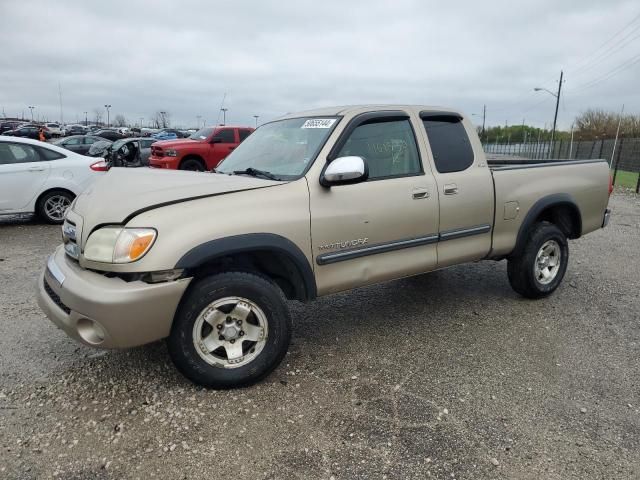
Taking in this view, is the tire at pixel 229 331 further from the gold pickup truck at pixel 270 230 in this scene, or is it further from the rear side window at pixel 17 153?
the rear side window at pixel 17 153

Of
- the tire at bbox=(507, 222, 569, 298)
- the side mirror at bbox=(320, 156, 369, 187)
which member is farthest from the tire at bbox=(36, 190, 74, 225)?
the tire at bbox=(507, 222, 569, 298)

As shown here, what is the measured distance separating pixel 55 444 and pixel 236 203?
1.65 meters

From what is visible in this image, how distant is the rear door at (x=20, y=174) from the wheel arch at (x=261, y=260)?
659cm

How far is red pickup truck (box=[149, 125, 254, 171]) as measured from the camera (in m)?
13.4

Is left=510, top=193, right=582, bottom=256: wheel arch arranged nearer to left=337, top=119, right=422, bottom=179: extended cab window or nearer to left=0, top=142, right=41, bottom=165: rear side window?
left=337, top=119, right=422, bottom=179: extended cab window

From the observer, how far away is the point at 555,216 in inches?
201

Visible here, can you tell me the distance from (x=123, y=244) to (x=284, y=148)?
1532 mm

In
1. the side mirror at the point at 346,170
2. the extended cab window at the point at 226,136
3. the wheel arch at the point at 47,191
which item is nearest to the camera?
the side mirror at the point at 346,170

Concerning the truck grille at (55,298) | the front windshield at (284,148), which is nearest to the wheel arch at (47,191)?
the front windshield at (284,148)

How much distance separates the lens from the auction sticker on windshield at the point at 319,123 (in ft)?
12.2

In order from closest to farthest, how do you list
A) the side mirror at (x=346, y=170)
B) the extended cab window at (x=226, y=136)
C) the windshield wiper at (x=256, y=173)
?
the side mirror at (x=346, y=170) → the windshield wiper at (x=256, y=173) → the extended cab window at (x=226, y=136)

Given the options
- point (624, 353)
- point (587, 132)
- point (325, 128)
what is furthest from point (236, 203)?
point (587, 132)

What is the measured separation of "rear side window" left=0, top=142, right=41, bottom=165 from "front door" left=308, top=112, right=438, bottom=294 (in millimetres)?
6986

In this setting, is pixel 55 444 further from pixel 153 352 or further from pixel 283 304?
pixel 283 304
